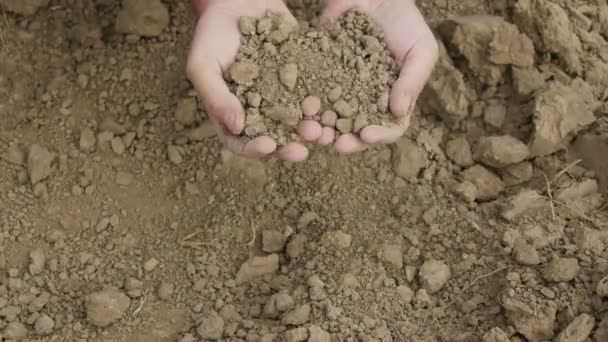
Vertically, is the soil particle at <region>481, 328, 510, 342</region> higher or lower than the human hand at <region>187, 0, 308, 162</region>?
lower

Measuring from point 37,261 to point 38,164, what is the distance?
26 cm

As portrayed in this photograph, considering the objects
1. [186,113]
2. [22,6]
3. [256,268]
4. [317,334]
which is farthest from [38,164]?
[317,334]

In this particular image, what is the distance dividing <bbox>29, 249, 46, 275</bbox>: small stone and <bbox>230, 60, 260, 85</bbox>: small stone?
2.15ft

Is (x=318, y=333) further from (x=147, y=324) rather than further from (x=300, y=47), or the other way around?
(x=300, y=47)

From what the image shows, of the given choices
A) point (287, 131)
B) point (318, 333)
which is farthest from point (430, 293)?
point (287, 131)

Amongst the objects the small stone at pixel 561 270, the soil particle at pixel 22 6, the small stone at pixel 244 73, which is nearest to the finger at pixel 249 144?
the small stone at pixel 244 73

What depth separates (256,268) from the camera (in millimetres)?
2047

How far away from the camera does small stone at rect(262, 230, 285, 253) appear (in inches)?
81.9

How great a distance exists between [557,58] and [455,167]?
17.6 inches

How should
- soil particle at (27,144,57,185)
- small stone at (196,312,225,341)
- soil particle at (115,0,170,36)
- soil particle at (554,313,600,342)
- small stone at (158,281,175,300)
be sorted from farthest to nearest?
soil particle at (115,0,170,36), soil particle at (27,144,57,185), small stone at (158,281,175,300), small stone at (196,312,225,341), soil particle at (554,313,600,342)

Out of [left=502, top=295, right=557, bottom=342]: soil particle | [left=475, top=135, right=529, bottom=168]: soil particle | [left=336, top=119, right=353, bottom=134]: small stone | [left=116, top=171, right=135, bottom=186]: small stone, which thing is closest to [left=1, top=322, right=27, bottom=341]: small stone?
[left=116, top=171, right=135, bottom=186]: small stone

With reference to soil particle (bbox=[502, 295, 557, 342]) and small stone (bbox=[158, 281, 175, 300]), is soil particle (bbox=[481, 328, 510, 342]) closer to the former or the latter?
soil particle (bbox=[502, 295, 557, 342])

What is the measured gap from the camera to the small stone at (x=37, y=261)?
205cm

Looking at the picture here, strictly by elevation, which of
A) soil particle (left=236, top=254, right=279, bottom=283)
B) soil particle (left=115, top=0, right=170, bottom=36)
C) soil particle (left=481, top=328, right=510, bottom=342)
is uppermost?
soil particle (left=115, top=0, right=170, bottom=36)
